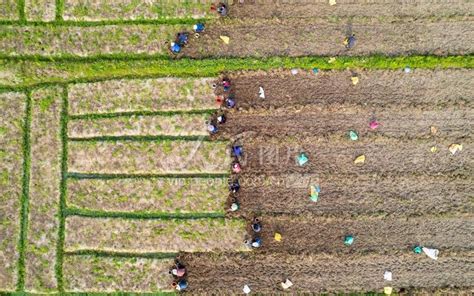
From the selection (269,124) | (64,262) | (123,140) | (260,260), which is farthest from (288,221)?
(64,262)

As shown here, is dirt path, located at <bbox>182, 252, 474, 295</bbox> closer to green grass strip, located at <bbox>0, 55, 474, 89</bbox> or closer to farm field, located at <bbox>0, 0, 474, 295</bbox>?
farm field, located at <bbox>0, 0, 474, 295</bbox>

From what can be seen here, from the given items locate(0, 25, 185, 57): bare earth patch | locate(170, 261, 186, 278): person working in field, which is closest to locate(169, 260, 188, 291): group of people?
locate(170, 261, 186, 278): person working in field

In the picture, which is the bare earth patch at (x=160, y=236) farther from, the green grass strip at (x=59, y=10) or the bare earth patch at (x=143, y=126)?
the green grass strip at (x=59, y=10)

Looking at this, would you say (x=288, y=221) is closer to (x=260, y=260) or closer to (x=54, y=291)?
(x=260, y=260)

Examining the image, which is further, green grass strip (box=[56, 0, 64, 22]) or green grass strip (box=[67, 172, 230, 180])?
green grass strip (box=[56, 0, 64, 22])

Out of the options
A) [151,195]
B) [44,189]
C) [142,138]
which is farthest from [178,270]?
[44,189]

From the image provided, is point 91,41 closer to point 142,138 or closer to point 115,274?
point 142,138
